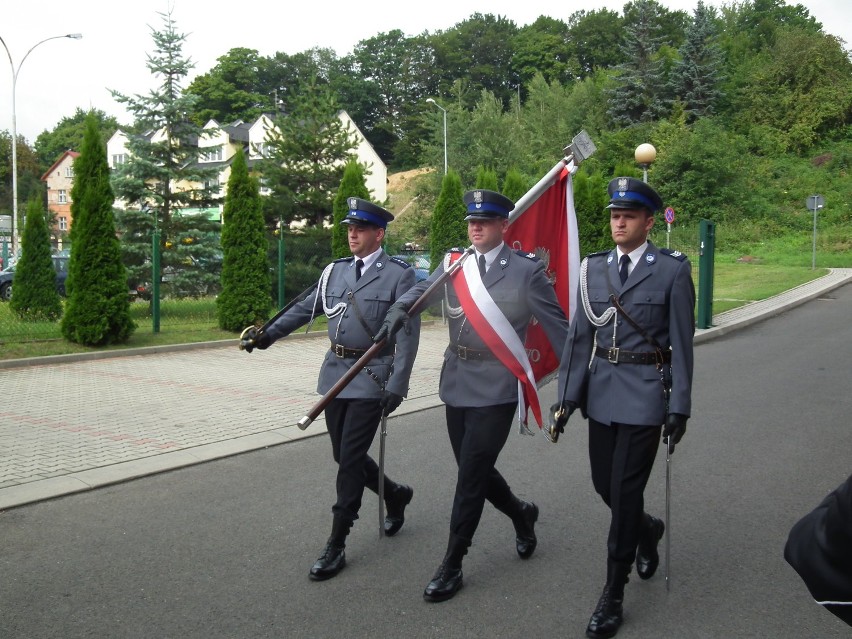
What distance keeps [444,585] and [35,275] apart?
16371 mm

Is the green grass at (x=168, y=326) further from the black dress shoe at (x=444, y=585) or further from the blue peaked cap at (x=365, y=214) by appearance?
the black dress shoe at (x=444, y=585)

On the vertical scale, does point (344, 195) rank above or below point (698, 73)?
below

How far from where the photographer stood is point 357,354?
473 cm

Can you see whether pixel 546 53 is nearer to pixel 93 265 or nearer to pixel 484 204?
pixel 93 265

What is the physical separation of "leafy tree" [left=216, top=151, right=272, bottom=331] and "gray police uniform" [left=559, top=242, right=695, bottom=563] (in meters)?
12.1

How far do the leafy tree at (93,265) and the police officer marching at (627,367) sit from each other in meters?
10.8

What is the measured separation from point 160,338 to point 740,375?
927cm

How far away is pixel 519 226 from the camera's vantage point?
5.22m

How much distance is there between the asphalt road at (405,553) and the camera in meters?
3.88

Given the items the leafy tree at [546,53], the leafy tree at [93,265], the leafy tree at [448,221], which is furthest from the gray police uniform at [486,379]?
the leafy tree at [546,53]

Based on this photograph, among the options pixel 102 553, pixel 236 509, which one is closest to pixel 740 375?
pixel 236 509

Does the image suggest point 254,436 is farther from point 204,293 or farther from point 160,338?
point 204,293

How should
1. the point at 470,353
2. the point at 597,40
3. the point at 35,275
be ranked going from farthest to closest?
the point at 597,40 < the point at 35,275 < the point at 470,353

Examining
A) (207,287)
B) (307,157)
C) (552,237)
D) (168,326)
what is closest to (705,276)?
(307,157)
